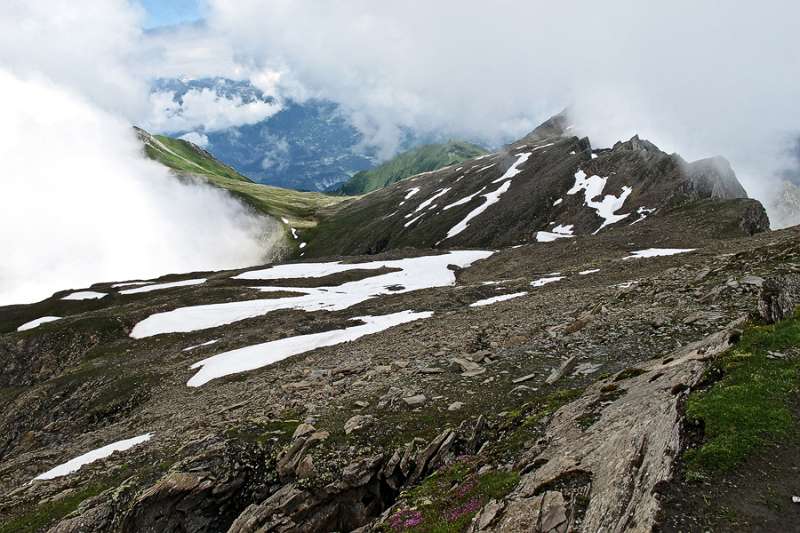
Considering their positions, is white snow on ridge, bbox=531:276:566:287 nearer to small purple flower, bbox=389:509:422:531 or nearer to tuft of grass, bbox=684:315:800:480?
tuft of grass, bbox=684:315:800:480

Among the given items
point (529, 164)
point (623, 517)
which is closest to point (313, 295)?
point (623, 517)

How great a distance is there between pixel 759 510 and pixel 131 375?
47733 mm

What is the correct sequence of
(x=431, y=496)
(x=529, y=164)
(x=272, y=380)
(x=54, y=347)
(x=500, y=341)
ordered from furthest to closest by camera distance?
(x=529, y=164)
(x=54, y=347)
(x=272, y=380)
(x=500, y=341)
(x=431, y=496)

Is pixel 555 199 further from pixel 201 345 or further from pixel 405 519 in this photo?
pixel 405 519

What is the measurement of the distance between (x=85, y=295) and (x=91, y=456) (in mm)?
79072

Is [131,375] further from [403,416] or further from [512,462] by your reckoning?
[512,462]

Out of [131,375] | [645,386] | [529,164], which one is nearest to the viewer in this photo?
[645,386]

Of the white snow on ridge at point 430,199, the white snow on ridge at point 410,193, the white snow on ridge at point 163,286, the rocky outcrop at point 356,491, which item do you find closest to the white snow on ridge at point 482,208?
the white snow on ridge at point 430,199

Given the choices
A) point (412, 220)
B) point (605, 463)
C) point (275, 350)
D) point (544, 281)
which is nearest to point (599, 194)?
point (412, 220)

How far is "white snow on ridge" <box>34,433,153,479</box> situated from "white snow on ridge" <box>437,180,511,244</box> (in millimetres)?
99707

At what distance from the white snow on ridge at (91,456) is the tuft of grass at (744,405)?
26789mm

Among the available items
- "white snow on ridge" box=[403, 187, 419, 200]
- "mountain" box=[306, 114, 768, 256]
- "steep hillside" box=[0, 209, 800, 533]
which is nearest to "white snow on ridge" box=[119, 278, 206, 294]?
"steep hillside" box=[0, 209, 800, 533]

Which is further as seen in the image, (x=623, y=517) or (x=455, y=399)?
(x=455, y=399)

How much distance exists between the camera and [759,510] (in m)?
8.77
